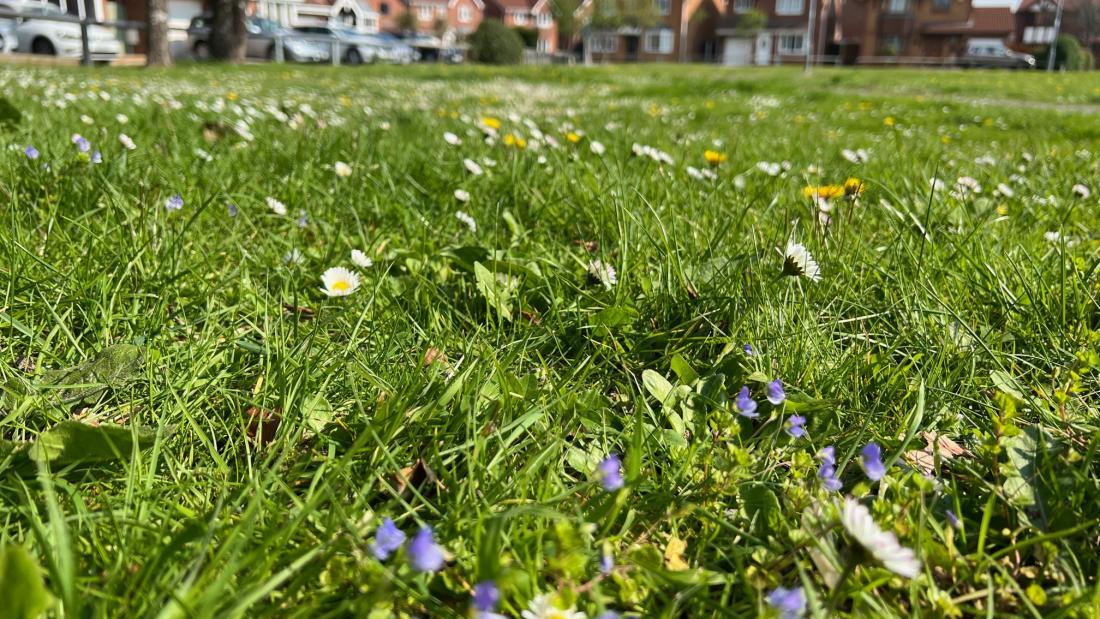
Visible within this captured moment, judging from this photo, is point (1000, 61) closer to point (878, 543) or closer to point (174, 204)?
point (174, 204)

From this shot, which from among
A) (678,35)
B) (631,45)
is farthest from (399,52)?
(631,45)

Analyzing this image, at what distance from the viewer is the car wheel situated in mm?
22453

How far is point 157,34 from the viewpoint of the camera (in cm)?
1845

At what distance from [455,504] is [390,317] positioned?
681mm

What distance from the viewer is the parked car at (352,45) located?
3048cm

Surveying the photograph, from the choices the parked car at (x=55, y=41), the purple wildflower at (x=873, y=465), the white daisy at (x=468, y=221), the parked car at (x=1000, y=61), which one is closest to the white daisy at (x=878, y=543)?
the purple wildflower at (x=873, y=465)

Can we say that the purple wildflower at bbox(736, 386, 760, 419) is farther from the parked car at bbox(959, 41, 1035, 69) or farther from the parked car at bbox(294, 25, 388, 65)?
the parked car at bbox(959, 41, 1035, 69)

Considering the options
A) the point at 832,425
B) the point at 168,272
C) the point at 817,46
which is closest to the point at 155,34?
the point at 168,272

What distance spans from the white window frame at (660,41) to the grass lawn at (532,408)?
68.3 m

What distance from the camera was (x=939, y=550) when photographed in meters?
0.99

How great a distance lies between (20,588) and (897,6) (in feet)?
236

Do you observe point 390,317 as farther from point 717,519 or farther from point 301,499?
point 717,519

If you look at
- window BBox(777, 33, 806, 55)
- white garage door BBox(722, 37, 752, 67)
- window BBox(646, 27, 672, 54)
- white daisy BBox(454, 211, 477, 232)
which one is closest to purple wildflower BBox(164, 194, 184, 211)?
white daisy BBox(454, 211, 477, 232)

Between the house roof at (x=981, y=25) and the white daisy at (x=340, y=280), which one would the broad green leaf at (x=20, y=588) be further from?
the house roof at (x=981, y=25)
